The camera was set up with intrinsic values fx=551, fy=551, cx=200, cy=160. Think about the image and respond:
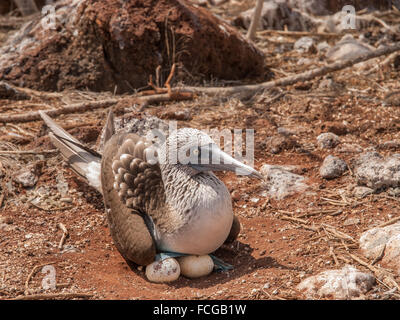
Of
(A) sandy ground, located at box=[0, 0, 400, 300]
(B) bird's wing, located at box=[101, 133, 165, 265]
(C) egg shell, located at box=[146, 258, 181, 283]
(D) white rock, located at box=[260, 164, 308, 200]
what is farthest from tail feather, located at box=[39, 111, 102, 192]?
(D) white rock, located at box=[260, 164, 308, 200]

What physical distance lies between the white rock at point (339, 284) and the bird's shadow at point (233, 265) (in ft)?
1.21

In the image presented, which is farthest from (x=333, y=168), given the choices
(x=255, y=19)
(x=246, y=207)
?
(x=255, y=19)

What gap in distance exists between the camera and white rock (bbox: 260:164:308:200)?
17.7ft

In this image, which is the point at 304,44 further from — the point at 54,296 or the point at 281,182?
the point at 54,296

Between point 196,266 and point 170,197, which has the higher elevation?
point 170,197

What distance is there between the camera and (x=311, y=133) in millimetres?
6363

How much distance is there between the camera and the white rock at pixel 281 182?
5.38 m

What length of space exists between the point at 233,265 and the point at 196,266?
366mm

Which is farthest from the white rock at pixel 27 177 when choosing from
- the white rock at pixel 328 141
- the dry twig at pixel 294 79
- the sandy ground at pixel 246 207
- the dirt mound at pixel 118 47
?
the white rock at pixel 328 141

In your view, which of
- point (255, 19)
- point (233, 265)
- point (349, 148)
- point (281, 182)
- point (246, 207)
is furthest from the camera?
point (255, 19)

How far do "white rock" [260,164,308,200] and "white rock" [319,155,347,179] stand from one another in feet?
0.75

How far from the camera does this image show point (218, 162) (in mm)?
4281

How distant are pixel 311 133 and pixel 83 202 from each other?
8.86ft
